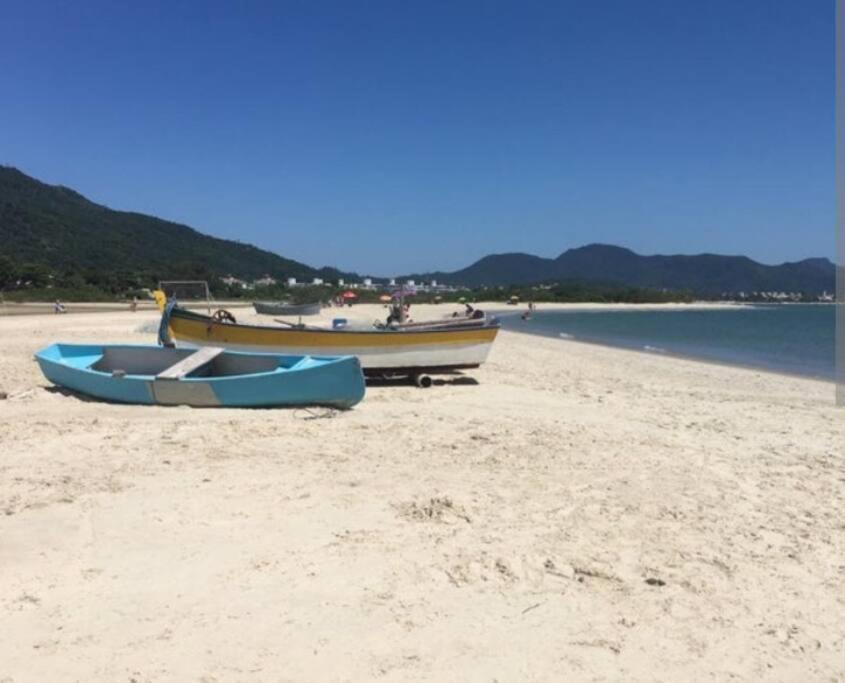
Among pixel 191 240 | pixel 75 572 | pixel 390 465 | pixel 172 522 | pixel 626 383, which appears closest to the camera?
pixel 75 572

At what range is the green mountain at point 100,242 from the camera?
96.2 m

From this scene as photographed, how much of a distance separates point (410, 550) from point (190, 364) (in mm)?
6417

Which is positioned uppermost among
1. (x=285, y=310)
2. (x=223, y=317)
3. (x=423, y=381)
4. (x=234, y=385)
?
(x=223, y=317)

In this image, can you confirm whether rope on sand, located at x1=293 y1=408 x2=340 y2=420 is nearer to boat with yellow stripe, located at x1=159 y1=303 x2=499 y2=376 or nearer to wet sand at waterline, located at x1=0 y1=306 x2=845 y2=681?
wet sand at waterline, located at x1=0 y1=306 x2=845 y2=681

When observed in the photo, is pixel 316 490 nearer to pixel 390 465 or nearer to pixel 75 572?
pixel 390 465

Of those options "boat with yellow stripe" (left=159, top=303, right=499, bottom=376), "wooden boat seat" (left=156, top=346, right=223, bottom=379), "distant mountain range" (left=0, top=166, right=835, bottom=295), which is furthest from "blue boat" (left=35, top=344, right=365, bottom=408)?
"distant mountain range" (left=0, top=166, right=835, bottom=295)

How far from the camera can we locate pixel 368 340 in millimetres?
11734

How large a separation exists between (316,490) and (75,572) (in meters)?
1.92

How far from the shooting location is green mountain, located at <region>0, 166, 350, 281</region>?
96.2 meters

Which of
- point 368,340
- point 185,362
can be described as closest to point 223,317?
point 368,340

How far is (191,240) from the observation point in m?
143

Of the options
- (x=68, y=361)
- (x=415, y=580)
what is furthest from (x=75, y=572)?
(x=68, y=361)

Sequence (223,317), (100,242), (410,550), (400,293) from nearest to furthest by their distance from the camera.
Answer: (410,550) < (223,317) < (400,293) < (100,242)

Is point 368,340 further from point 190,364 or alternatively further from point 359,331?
point 190,364
